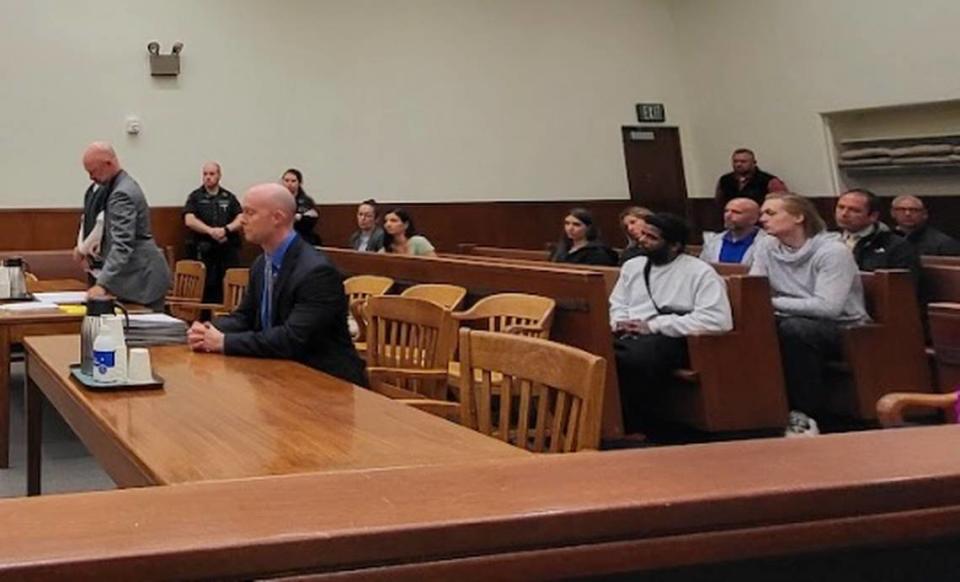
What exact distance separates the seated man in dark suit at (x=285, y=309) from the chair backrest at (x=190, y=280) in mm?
3771

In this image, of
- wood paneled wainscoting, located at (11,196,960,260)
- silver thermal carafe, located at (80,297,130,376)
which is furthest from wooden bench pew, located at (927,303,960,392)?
wood paneled wainscoting, located at (11,196,960,260)

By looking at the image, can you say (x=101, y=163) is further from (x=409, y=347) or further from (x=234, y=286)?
(x=409, y=347)

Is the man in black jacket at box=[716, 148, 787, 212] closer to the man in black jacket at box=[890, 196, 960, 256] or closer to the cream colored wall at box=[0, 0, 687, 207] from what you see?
the cream colored wall at box=[0, 0, 687, 207]

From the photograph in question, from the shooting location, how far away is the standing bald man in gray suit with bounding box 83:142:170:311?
5684mm

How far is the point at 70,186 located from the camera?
31.4 ft

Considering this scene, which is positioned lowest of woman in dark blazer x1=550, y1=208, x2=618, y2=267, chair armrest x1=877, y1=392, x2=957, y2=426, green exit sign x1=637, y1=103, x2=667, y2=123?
chair armrest x1=877, y1=392, x2=957, y2=426

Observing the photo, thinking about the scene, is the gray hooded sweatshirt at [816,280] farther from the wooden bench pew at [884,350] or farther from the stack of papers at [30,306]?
the stack of papers at [30,306]

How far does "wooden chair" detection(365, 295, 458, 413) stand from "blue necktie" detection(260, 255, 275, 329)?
0.36m

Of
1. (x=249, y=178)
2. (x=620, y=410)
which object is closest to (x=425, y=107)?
(x=249, y=178)

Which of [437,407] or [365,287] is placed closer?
[437,407]

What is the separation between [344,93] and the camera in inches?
417

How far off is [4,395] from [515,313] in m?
2.11

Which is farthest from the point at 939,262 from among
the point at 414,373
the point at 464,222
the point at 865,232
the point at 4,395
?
the point at 464,222

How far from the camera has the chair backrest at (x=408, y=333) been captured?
3.65 meters
